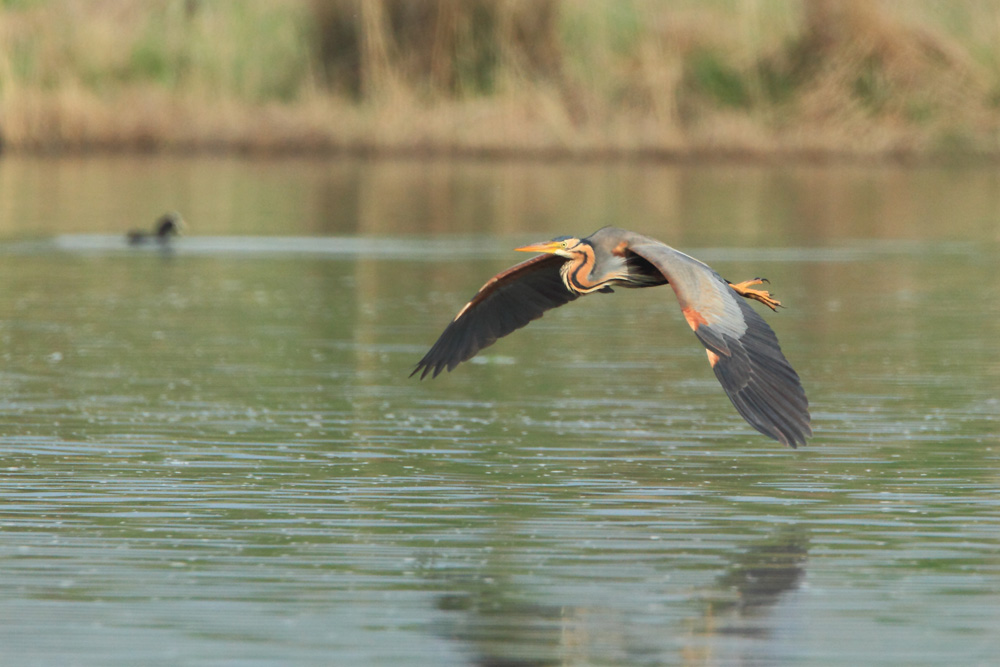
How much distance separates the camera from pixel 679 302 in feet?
27.5

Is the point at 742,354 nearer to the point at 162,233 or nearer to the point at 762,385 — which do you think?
the point at 762,385

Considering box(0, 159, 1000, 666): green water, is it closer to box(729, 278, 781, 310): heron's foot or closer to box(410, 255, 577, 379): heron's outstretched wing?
box(410, 255, 577, 379): heron's outstretched wing

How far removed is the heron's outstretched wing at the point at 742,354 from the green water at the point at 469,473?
1.57 ft

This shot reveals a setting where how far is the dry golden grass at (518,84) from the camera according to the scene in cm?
3228

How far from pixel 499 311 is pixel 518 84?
901 inches

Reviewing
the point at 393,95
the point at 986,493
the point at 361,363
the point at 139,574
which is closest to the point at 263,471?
the point at 139,574

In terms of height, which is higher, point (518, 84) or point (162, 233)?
point (518, 84)

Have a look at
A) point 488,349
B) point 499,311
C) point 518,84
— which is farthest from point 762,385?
point 518,84

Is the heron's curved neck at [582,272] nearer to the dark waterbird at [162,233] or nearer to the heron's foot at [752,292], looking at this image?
the heron's foot at [752,292]

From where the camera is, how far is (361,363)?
1309 cm

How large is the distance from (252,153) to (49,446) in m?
24.3

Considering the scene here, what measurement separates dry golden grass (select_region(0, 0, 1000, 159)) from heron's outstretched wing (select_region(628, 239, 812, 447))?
78.1ft

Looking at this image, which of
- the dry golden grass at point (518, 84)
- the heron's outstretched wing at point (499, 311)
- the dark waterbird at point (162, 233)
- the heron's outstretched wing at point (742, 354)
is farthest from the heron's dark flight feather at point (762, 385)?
the dry golden grass at point (518, 84)

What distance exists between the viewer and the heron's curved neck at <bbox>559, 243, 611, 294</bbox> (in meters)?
8.85
